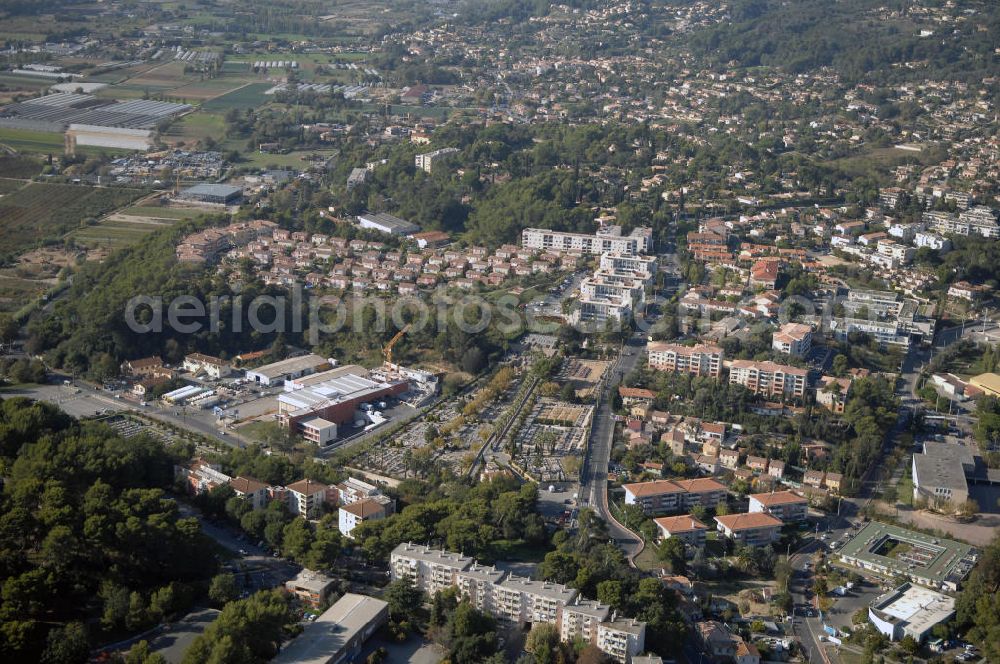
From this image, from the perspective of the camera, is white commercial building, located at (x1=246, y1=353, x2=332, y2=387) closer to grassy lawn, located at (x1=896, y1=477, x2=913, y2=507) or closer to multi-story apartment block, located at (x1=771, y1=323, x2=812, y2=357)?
multi-story apartment block, located at (x1=771, y1=323, x2=812, y2=357)

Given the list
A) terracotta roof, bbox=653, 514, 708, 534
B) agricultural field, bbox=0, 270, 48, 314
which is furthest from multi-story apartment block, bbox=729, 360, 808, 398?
agricultural field, bbox=0, 270, 48, 314

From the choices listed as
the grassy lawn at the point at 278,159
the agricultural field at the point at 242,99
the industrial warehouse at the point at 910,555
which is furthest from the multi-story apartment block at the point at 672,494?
the agricultural field at the point at 242,99

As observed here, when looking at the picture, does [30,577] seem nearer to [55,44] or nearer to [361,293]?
[361,293]

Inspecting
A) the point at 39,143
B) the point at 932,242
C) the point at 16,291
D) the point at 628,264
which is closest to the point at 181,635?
the point at 16,291

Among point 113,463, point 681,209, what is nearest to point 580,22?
point 681,209

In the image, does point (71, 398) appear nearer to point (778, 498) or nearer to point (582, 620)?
point (582, 620)
